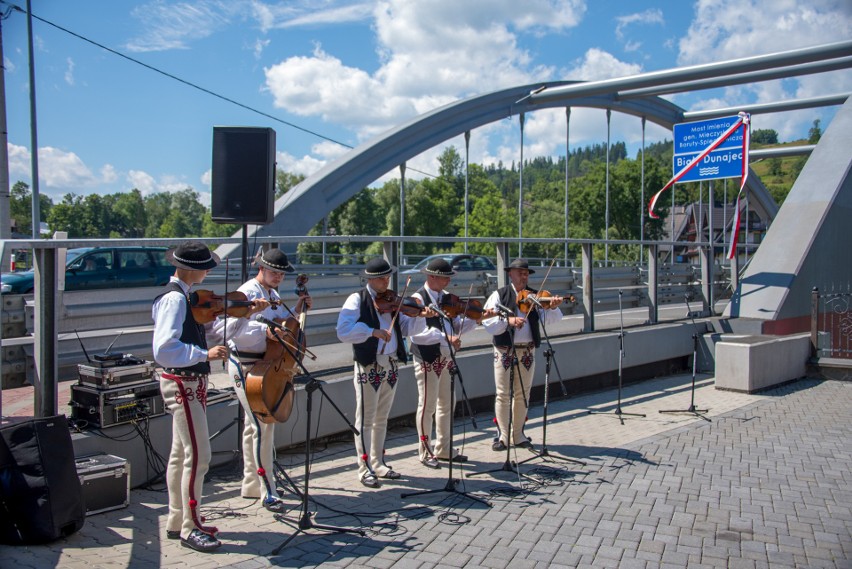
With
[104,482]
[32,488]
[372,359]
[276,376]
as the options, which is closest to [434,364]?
[372,359]

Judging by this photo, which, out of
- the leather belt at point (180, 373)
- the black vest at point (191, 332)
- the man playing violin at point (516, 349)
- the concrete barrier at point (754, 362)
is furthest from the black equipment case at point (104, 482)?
the concrete barrier at point (754, 362)

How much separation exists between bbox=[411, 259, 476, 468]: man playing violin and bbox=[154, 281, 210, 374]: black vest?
2261mm

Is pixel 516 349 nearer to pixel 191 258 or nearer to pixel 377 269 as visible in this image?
pixel 377 269

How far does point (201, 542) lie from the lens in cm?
471

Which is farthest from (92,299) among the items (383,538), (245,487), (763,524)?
(763,524)

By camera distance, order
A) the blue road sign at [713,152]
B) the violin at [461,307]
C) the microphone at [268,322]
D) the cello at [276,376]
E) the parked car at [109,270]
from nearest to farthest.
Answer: the microphone at [268,322], the cello at [276,376], the violin at [461,307], the parked car at [109,270], the blue road sign at [713,152]

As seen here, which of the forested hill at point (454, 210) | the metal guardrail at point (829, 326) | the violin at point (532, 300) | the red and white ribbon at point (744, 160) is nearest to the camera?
the violin at point (532, 300)

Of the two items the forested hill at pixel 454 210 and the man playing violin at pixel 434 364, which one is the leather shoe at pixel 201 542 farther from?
the forested hill at pixel 454 210

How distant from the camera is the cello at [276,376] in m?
5.20

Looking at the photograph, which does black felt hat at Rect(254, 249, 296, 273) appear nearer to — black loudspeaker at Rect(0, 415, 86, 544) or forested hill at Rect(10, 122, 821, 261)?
black loudspeaker at Rect(0, 415, 86, 544)

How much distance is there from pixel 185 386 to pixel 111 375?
3.45 feet

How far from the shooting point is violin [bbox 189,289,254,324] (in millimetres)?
4895

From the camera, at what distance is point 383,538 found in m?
5.05

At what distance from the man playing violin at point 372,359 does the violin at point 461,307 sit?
261 millimetres
